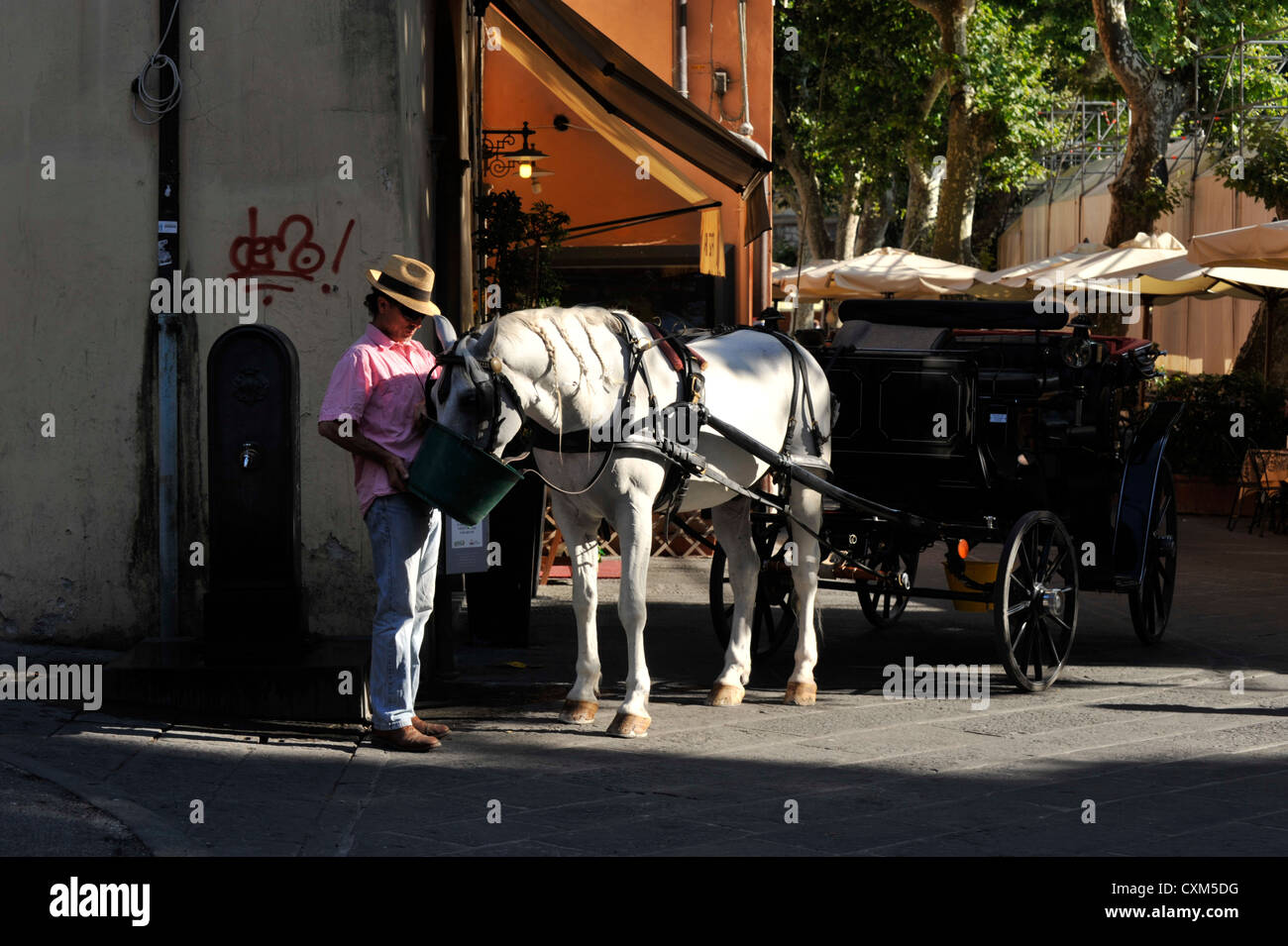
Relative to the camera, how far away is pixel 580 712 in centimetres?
680

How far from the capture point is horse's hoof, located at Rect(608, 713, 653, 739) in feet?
21.5

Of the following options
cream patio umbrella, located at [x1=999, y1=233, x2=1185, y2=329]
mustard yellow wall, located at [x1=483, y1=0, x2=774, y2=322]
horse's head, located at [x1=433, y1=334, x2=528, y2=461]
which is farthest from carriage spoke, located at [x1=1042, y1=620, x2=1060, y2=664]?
cream patio umbrella, located at [x1=999, y1=233, x2=1185, y2=329]

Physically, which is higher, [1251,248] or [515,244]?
[1251,248]

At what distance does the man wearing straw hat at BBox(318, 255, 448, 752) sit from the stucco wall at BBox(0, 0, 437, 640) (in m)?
1.31

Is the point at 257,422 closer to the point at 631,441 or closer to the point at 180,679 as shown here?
the point at 180,679

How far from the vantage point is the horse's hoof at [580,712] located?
6797mm

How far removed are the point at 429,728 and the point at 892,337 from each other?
365 centimetres

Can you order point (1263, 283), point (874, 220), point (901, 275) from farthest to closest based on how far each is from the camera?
point (874, 220), point (901, 275), point (1263, 283)

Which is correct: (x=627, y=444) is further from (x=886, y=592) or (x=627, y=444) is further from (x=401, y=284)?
(x=886, y=592)

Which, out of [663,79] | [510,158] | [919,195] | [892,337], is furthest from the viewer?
[919,195]
